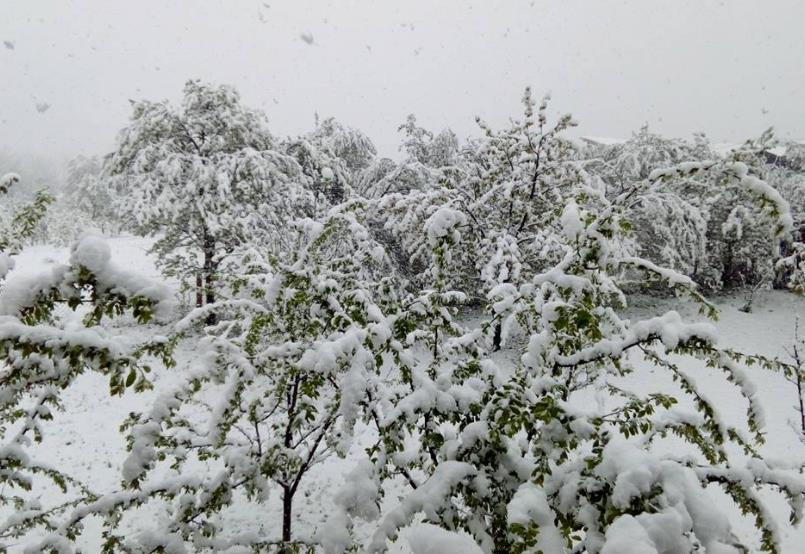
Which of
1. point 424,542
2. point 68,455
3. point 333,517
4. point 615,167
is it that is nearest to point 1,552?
point 333,517

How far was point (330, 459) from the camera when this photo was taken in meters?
9.02

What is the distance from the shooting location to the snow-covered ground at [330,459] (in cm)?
725

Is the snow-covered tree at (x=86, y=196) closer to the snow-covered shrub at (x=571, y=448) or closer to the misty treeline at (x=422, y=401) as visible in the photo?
the misty treeline at (x=422, y=401)

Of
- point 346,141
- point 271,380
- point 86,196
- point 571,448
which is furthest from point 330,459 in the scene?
point 86,196

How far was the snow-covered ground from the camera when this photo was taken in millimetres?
7250

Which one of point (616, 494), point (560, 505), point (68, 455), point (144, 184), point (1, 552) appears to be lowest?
point (68, 455)

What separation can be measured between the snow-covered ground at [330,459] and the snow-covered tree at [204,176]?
3.31 meters

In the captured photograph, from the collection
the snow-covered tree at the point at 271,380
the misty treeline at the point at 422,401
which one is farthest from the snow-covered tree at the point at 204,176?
the snow-covered tree at the point at 271,380

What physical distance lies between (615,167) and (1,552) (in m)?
20.5

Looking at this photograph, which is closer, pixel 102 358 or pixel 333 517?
pixel 102 358

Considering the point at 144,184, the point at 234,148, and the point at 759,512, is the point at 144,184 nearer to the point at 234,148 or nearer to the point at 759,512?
the point at 234,148

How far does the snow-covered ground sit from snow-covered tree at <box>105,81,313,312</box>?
3307 mm

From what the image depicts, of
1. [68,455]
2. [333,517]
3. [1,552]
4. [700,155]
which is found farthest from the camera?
[700,155]

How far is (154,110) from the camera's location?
41.1 feet
